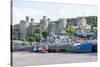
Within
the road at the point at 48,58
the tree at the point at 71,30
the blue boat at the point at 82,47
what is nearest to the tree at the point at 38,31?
the road at the point at 48,58

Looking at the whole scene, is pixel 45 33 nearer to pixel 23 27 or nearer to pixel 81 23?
pixel 23 27

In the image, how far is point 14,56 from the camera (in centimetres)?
275

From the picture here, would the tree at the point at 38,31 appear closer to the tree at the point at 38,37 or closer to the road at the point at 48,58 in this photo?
the tree at the point at 38,37

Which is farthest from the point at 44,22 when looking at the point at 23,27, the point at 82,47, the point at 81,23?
the point at 82,47

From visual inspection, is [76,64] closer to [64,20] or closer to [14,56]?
[64,20]

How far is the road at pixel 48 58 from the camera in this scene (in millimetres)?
2787

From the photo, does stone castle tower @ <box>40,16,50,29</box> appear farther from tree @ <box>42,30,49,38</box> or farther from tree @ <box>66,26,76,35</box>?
tree @ <box>66,26,76,35</box>

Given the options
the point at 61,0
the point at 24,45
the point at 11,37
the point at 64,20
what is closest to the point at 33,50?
the point at 24,45

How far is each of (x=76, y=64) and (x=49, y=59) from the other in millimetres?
459

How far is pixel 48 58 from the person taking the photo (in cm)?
294

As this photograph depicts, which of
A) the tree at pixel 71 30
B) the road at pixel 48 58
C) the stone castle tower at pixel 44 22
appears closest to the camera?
the road at pixel 48 58

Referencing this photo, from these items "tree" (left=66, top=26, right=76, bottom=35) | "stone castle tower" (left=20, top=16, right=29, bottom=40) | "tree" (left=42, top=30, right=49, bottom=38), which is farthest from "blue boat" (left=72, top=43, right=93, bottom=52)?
"stone castle tower" (left=20, top=16, right=29, bottom=40)

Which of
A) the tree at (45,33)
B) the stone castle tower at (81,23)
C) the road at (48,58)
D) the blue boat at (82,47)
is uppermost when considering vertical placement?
the stone castle tower at (81,23)

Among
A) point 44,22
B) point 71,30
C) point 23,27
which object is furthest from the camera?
point 71,30
